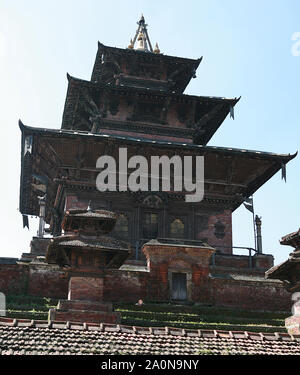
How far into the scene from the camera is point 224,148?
73.5 feet

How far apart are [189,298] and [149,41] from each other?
1814 cm

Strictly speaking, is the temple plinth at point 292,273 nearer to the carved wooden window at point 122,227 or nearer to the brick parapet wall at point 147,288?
the brick parapet wall at point 147,288

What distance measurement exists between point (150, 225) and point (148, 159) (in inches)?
103

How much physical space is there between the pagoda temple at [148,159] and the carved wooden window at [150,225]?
41 mm

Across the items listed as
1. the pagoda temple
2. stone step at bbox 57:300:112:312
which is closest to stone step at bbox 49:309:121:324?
stone step at bbox 57:300:112:312

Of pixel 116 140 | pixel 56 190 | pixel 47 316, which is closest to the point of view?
pixel 47 316

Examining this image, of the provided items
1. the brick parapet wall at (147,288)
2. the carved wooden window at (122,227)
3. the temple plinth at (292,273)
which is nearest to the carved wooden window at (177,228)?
the carved wooden window at (122,227)

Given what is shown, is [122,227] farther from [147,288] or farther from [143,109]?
[143,109]

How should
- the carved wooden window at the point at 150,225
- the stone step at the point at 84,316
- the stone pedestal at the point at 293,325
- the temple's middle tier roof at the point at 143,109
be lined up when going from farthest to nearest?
1. the temple's middle tier roof at the point at 143,109
2. the carved wooden window at the point at 150,225
3. the stone pedestal at the point at 293,325
4. the stone step at the point at 84,316

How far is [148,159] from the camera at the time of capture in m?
22.3

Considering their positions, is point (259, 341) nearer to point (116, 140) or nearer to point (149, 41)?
point (116, 140)

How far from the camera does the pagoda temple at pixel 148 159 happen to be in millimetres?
17969
